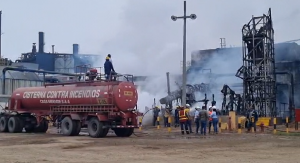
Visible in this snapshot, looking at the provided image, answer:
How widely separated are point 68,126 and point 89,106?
1.84 meters

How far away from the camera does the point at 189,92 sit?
138ft

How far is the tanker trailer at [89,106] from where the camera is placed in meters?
23.6

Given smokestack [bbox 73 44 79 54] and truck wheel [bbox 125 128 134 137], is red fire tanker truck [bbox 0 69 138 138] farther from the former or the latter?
smokestack [bbox 73 44 79 54]

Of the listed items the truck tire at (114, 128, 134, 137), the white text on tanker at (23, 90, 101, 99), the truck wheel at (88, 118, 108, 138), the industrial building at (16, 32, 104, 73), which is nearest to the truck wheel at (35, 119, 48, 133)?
the white text on tanker at (23, 90, 101, 99)

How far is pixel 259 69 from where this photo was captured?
3791 cm

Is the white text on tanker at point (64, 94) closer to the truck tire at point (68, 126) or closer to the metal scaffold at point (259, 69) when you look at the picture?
the truck tire at point (68, 126)

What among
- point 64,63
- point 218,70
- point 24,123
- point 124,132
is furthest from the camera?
point 64,63

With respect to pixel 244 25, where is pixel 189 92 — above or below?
below

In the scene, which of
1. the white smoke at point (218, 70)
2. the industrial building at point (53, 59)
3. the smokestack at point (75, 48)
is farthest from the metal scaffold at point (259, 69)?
the smokestack at point (75, 48)

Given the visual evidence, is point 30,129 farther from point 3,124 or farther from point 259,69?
point 259,69

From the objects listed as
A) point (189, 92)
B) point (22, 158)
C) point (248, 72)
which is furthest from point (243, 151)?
point (189, 92)

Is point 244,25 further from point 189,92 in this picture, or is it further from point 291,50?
point 291,50

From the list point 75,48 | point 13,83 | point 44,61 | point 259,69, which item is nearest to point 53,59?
point 44,61

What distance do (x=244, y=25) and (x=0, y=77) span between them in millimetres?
29009
